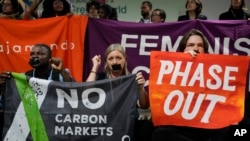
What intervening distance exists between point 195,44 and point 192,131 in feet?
2.45

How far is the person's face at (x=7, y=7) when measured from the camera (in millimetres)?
6668

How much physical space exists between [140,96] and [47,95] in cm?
83

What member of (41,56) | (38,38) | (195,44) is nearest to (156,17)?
(38,38)

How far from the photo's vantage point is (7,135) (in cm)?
448

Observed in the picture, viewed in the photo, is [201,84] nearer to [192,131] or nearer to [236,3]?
[192,131]

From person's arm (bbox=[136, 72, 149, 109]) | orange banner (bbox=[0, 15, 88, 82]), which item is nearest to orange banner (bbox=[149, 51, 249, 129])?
person's arm (bbox=[136, 72, 149, 109])

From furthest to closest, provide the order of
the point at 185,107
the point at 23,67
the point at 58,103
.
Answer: the point at 23,67
the point at 58,103
the point at 185,107

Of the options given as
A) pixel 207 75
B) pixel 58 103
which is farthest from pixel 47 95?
pixel 207 75

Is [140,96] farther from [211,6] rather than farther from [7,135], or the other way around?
[211,6]

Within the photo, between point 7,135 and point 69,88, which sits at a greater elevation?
point 69,88

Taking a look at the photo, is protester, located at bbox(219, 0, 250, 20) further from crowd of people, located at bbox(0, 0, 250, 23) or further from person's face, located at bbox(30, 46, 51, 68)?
person's face, located at bbox(30, 46, 51, 68)

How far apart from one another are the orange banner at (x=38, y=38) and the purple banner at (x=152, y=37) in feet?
0.58

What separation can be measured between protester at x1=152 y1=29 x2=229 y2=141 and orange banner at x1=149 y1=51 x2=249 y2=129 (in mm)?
130

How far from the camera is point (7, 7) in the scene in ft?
22.0
